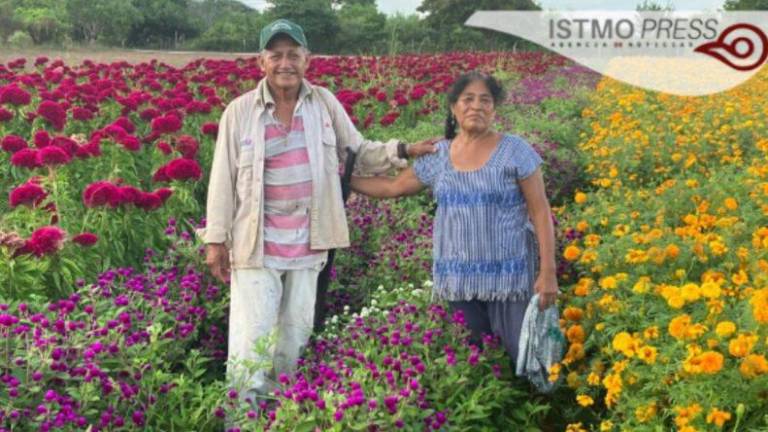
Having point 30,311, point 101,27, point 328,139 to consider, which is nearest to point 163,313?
point 30,311

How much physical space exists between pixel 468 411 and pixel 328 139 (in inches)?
52.7

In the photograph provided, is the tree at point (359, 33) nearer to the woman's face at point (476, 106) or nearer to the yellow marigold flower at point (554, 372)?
the woman's face at point (476, 106)

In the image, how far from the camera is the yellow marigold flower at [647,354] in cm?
261

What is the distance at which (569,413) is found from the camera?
341 cm

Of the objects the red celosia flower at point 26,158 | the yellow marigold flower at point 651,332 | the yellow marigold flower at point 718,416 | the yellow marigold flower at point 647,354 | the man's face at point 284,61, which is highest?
the man's face at point 284,61

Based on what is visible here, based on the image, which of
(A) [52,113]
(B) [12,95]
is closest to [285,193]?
(A) [52,113]

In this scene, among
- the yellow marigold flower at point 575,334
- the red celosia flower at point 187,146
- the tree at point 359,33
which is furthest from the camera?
the tree at point 359,33

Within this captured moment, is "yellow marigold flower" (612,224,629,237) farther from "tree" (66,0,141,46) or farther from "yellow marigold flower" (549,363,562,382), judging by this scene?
"tree" (66,0,141,46)

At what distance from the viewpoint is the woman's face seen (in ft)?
10.7

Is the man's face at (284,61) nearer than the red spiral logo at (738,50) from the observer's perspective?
Yes

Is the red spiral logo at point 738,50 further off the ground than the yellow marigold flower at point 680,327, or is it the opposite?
the red spiral logo at point 738,50

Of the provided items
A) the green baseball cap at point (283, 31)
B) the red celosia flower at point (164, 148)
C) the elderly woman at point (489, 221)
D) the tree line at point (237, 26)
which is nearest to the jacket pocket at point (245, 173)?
the green baseball cap at point (283, 31)

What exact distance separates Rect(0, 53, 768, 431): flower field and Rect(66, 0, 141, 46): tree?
30962 millimetres

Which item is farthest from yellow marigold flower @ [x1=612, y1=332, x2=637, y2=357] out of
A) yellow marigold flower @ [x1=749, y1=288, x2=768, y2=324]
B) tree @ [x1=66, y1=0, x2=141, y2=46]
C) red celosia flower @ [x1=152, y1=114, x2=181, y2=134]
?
tree @ [x1=66, y1=0, x2=141, y2=46]
